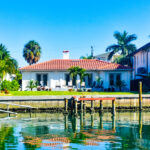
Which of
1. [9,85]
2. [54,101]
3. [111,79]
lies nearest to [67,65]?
[111,79]

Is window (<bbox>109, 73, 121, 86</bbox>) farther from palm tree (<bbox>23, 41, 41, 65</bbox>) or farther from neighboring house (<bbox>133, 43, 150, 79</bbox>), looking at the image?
palm tree (<bbox>23, 41, 41, 65</bbox>)

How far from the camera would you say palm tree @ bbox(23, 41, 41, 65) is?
2970 inches

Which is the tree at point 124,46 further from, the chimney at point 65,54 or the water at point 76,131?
the water at point 76,131

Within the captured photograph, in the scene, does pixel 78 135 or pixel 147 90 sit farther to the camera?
pixel 147 90

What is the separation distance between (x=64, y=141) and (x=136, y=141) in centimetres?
402

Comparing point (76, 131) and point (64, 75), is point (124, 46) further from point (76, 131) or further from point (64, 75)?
point (76, 131)

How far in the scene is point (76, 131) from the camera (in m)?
23.1

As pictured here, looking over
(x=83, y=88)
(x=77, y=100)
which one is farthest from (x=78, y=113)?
(x=83, y=88)

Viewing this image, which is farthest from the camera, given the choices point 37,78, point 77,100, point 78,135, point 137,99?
point 37,78

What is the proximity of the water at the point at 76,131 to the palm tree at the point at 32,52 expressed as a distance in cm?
4424

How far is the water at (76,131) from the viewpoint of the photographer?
18125mm

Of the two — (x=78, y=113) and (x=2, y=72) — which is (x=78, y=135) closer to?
(x=78, y=113)

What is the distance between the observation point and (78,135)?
21.4 m

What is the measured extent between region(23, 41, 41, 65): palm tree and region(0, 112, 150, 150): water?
4424 centimetres
